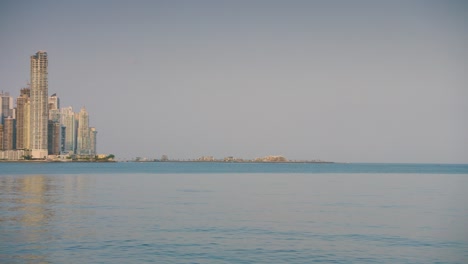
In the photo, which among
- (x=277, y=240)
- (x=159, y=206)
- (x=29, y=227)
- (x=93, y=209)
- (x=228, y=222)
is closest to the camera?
(x=277, y=240)

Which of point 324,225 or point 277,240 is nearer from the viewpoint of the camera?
point 277,240

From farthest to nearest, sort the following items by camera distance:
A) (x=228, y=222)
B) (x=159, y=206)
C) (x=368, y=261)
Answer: (x=159, y=206) → (x=228, y=222) → (x=368, y=261)

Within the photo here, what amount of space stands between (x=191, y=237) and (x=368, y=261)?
38.3 ft

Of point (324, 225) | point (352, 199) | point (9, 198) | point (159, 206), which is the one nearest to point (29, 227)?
point (159, 206)

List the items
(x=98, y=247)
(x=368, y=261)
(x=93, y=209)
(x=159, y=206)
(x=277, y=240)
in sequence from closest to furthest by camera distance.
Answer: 1. (x=368, y=261)
2. (x=98, y=247)
3. (x=277, y=240)
4. (x=93, y=209)
5. (x=159, y=206)

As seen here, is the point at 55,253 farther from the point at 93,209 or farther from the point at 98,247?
the point at 93,209

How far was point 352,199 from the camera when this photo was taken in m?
63.2

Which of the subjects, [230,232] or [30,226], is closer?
[230,232]

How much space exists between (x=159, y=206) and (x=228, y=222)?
45.9ft

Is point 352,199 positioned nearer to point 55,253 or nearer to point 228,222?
point 228,222

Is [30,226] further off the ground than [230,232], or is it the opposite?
[30,226]

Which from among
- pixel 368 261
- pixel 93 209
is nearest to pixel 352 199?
pixel 93 209

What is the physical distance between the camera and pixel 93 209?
4972cm

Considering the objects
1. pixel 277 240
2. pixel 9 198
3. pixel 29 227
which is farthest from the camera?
pixel 9 198
